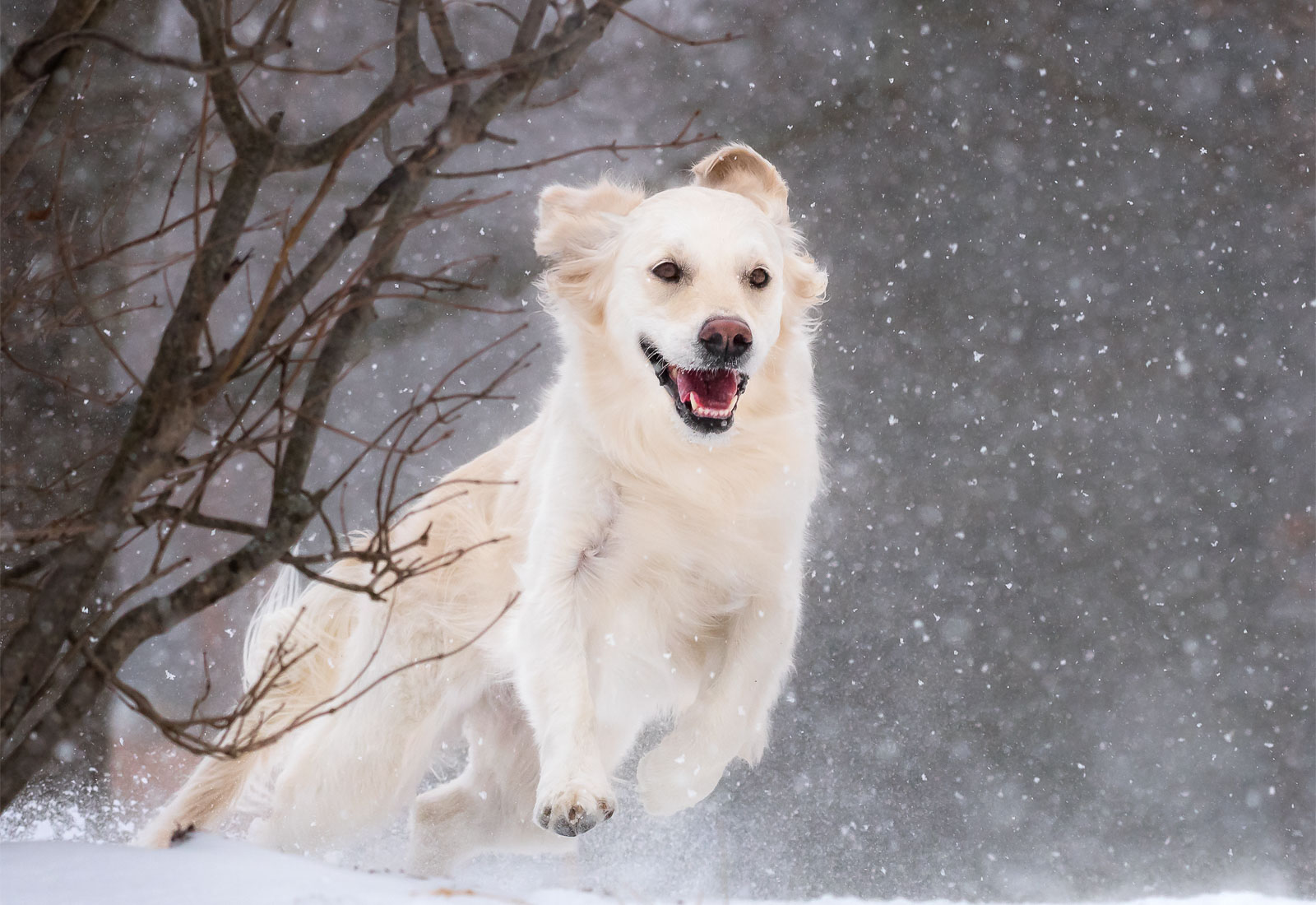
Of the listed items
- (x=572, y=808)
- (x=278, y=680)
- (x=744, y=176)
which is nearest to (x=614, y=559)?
(x=572, y=808)

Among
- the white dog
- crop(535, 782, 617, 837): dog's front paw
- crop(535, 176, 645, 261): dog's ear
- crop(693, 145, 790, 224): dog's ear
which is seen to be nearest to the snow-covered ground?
crop(535, 782, 617, 837): dog's front paw

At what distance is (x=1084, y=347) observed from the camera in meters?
9.25

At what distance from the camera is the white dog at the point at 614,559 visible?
3.01 meters

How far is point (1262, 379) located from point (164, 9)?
8.48 meters

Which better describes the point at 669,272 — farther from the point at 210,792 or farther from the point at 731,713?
the point at 210,792

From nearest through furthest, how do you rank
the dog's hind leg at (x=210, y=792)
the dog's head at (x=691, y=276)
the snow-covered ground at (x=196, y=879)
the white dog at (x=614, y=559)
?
the snow-covered ground at (x=196, y=879)
the dog's head at (x=691, y=276)
the white dog at (x=614, y=559)
the dog's hind leg at (x=210, y=792)

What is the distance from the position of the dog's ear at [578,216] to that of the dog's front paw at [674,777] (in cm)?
148

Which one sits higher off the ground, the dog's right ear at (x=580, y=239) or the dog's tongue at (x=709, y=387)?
the dog's right ear at (x=580, y=239)

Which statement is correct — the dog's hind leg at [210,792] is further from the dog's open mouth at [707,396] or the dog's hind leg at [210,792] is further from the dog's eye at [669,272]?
the dog's eye at [669,272]

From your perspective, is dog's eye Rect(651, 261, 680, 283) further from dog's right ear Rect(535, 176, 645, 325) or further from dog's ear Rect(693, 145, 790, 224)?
dog's ear Rect(693, 145, 790, 224)

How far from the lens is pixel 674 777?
3.09m

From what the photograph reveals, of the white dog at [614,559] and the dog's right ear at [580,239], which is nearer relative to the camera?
the white dog at [614,559]

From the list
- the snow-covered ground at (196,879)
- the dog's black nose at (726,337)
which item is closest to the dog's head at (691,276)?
the dog's black nose at (726,337)

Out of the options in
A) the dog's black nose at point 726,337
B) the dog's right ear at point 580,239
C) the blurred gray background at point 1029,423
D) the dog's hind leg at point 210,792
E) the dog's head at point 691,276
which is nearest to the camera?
the dog's black nose at point 726,337
